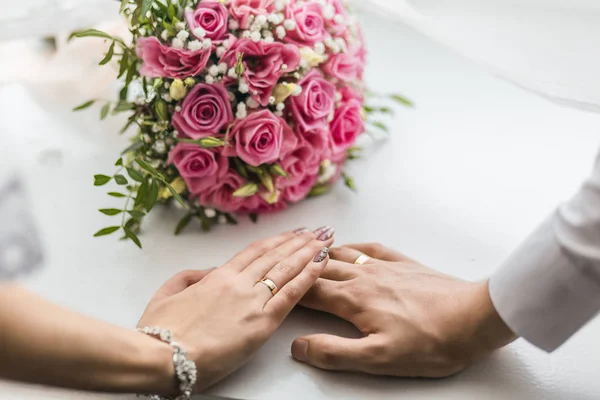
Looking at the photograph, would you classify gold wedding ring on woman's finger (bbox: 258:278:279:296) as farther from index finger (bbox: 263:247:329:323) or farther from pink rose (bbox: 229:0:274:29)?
pink rose (bbox: 229:0:274:29)

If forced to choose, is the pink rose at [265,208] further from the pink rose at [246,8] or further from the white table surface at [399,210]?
the pink rose at [246,8]

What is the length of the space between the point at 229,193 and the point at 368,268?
0.86ft

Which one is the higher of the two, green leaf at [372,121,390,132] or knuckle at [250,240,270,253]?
green leaf at [372,121,390,132]

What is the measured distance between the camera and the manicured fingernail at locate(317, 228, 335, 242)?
3.29ft

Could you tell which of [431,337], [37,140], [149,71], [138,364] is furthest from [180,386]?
[37,140]

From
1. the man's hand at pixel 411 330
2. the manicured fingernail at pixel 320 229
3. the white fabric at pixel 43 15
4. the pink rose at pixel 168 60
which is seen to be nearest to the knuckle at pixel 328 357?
the man's hand at pixel 411 330

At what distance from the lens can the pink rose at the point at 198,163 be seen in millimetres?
1001

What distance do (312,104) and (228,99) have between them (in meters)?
0.13

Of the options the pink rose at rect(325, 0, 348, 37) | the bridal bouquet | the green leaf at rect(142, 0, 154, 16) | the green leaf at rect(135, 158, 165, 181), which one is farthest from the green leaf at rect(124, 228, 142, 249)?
the pink rose at rect(325, 0, 348, 37)

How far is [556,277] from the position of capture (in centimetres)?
76

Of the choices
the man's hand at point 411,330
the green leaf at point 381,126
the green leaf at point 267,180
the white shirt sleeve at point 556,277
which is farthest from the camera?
the green leaf at point 381,126

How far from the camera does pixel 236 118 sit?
3.27 feet

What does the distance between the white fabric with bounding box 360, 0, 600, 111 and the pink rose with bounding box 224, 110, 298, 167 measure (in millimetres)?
329

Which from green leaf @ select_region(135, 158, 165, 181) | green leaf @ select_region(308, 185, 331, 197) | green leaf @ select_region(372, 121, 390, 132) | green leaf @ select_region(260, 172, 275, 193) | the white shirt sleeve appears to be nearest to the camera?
the white shirt sleeve
